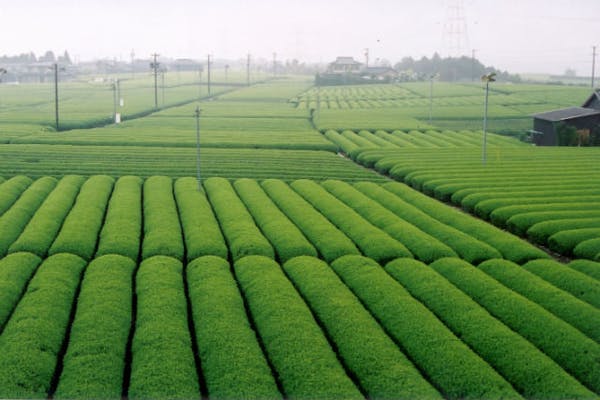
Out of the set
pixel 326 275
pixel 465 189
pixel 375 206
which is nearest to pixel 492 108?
pixel 465 189

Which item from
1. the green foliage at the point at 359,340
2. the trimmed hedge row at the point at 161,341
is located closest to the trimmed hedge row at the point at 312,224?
the green foliage at the point at 359,340

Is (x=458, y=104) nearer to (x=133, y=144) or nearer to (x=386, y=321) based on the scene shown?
(x=133, y=144)

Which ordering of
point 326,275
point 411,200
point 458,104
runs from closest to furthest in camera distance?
1. point 326,275
2. point 411,200
3. point 458,104

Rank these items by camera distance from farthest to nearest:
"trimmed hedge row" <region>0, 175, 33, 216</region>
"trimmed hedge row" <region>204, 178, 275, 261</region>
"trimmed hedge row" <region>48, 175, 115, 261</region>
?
"trimmed hedge row" <region>0, 175, 33, 216</region> → "trimmed hedge row" <region>204, 178, 275, 261</region> → "trimmed hedge row" <region>48, 175, 115, 261</region>

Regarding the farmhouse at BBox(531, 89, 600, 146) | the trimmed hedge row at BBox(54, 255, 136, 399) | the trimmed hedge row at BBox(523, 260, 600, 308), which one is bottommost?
the trimmed hedge row at BBox(54, 255, 136, 399)

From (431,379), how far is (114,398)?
729 centimetres

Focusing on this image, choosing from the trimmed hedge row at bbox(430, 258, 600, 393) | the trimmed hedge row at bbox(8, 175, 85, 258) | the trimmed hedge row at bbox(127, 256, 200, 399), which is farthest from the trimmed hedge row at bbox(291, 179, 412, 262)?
the trimmed hedge row at bbox(8, 175, 85, 258)

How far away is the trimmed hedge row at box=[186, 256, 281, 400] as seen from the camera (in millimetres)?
15012

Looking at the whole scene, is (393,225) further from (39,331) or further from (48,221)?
(39,331)

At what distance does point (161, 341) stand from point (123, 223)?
504 inches

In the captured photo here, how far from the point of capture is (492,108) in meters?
108

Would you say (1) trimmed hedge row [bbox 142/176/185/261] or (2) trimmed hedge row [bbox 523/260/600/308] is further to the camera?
(1) trimmed hedge row [bbox 142/176/185/261]

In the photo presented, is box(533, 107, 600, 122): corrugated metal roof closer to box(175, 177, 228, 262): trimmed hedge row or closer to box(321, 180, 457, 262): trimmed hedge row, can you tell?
box(321, 180, 457, 262): trimmed hedge row

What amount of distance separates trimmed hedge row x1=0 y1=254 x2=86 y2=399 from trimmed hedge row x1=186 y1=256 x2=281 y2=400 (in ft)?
12.1
